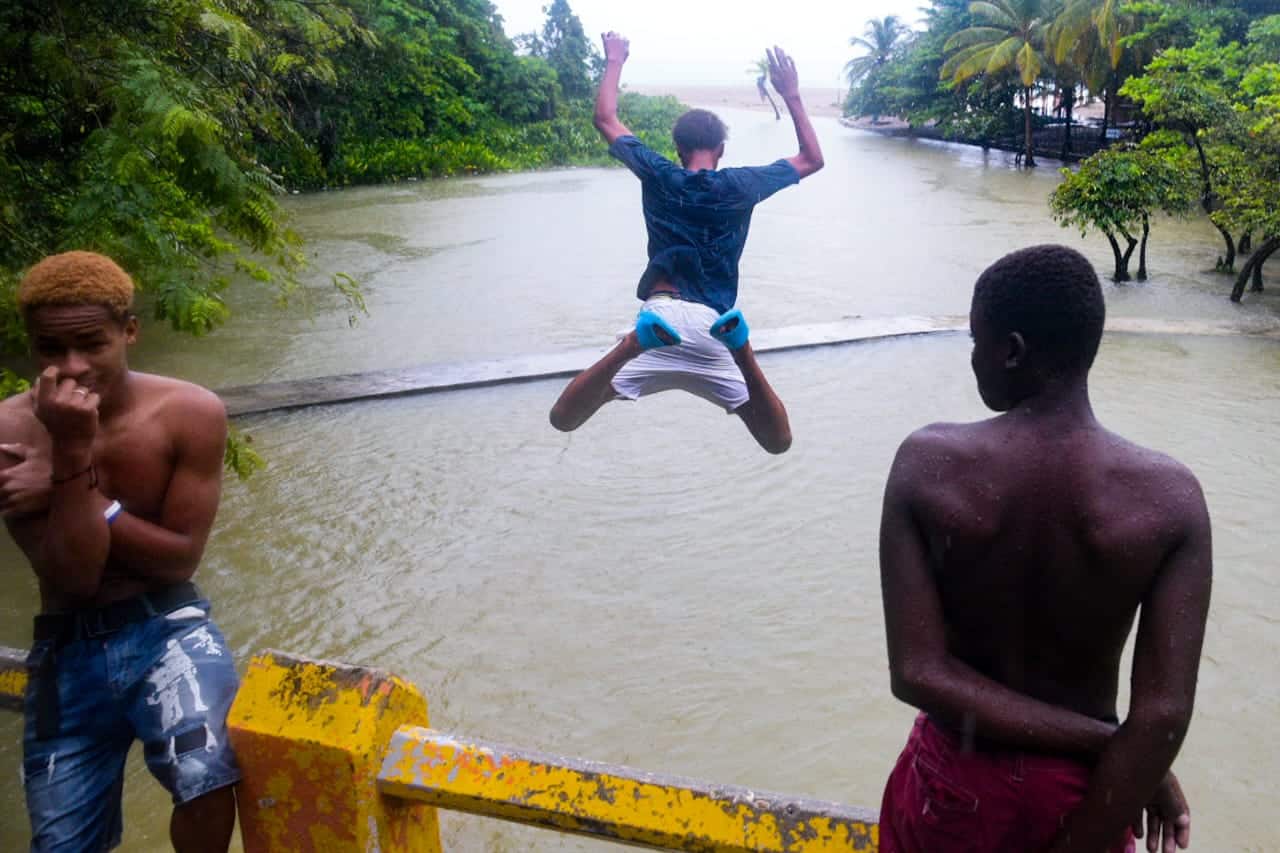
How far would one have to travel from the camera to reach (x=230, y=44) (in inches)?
216

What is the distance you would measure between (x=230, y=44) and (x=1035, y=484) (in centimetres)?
524

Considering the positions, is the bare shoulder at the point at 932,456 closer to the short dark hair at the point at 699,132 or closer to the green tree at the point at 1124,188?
the short dark hair at the point at 699,132

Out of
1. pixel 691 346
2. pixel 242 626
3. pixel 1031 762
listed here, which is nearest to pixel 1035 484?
pixel 1031 762

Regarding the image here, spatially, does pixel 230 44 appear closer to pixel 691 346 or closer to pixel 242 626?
pixel 242 626

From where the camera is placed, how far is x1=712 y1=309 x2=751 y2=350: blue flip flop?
3.15 metres

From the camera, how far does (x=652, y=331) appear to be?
127 inches

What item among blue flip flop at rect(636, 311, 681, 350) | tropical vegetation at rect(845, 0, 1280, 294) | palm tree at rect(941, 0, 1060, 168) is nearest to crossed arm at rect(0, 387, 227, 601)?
blue flip flop at rect(636, 311, 681, 350)

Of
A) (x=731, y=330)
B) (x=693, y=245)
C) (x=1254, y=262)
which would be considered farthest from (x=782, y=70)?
(x=1254, y=262)

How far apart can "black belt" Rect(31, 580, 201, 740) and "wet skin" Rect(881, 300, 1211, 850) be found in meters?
1.68

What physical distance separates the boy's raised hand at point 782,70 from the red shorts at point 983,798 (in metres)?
2.28

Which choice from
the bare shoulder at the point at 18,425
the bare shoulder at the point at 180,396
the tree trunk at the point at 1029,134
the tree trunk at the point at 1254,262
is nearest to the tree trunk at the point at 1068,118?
the tree trunk at the point at 1029,134

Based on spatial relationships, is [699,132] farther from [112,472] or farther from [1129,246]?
[1129,246]

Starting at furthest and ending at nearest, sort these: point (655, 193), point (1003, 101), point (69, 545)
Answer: point (1003, 101) → point (655, 193) → point (69, 545)

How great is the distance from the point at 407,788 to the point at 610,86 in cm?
230
